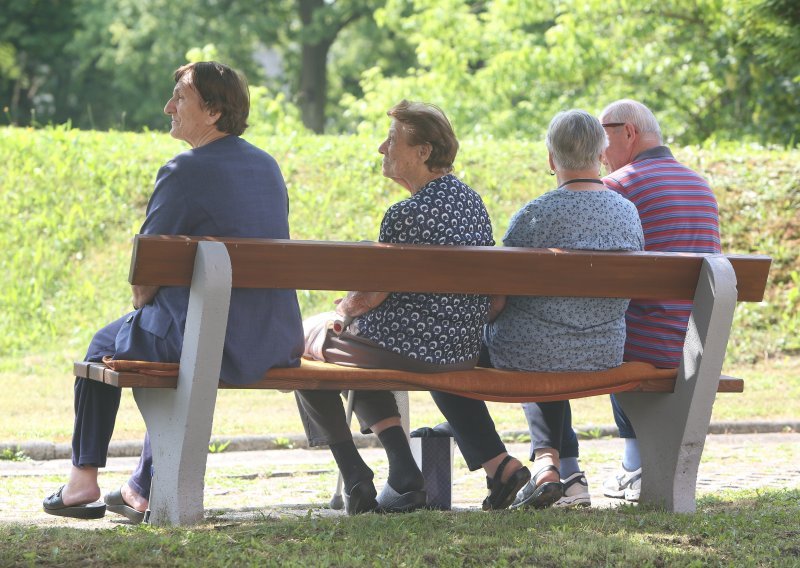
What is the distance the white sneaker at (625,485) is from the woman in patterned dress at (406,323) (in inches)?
35.2

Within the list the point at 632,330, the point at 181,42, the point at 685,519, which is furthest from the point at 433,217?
the point at 181,42

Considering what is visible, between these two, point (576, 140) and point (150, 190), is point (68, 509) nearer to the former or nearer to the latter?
point (576, 140)

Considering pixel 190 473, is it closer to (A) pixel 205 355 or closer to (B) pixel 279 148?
(A) pixel 205 355

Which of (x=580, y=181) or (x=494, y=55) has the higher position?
(x=494, y=55)

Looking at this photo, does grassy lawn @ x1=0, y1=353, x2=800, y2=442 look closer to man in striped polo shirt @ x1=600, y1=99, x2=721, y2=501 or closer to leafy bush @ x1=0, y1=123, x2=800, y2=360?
leafy bush @ x1=0, y1=123, x2=800, y2=360

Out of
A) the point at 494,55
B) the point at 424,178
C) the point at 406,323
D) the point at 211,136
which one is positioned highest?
the point at 494,55

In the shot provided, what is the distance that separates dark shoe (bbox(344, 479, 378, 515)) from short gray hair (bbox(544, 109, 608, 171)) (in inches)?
60.7

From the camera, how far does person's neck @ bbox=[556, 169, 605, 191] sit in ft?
17.7

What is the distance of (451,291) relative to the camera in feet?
16.3

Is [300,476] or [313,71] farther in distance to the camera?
[313,71]

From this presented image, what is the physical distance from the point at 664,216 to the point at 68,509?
9.34 ft

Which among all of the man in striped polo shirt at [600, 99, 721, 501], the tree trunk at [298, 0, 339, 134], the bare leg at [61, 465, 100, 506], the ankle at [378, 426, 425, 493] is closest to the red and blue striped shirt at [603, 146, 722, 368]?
the man in striped polo shirt at [600, 99, 721, 501]

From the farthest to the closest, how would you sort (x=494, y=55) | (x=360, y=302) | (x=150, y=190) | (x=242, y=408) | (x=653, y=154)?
(x=494, y=55), (x=150, y=190), (x=242, y=408), (x=653, y=154), (x=360, y=302)

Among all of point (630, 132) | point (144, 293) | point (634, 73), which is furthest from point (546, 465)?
point (634, 73)
